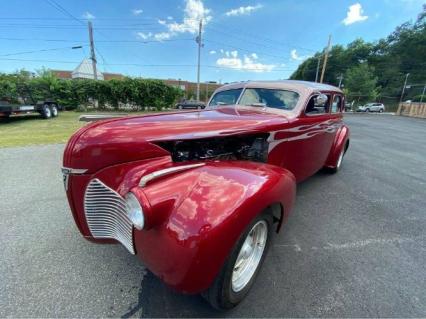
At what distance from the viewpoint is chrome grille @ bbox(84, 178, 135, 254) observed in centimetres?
158

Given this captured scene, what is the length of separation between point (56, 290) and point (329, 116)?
4.34 metres

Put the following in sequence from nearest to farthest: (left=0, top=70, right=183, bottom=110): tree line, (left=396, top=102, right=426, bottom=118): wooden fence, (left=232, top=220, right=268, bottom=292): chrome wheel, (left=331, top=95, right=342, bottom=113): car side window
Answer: (left=232, top=220, right=268, bottom=292): chrome wheel
(left=331, top=95, right=342, bottom=113): car side window
(left=0, top=70, right=183, bottom=110): tree line
(left=396, top=102, right=426, bottom=118): wooden fence

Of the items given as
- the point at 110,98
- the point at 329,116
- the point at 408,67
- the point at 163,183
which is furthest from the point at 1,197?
the point at 408,67

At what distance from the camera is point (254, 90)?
346 cm

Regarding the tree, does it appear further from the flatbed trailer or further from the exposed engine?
the exposed engine

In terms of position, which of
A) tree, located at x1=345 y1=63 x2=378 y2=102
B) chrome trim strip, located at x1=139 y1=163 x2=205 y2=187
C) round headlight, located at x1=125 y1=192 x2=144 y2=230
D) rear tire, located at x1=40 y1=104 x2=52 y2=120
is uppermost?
tree, located at x1=345 y1=63 x2=378 y2=102

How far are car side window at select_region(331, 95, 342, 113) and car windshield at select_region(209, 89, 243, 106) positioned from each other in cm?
189

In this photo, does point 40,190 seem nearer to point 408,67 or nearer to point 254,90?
point 254,90

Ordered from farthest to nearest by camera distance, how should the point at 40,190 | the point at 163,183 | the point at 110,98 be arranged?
the point at 110,98
the point at 40,190
the point at 163,183

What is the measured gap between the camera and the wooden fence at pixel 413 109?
92.4 feet

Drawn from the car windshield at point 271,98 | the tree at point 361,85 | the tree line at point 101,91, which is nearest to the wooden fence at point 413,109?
the tree at point 361,85

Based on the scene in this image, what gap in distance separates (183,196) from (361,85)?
160 feet

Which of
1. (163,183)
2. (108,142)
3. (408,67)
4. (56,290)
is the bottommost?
(56,290)

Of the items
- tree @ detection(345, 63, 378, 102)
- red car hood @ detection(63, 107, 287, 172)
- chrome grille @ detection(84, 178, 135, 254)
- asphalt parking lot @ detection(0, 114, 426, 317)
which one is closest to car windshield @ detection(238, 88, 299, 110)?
red car hood @ detection(63, 107, 287, 172)
